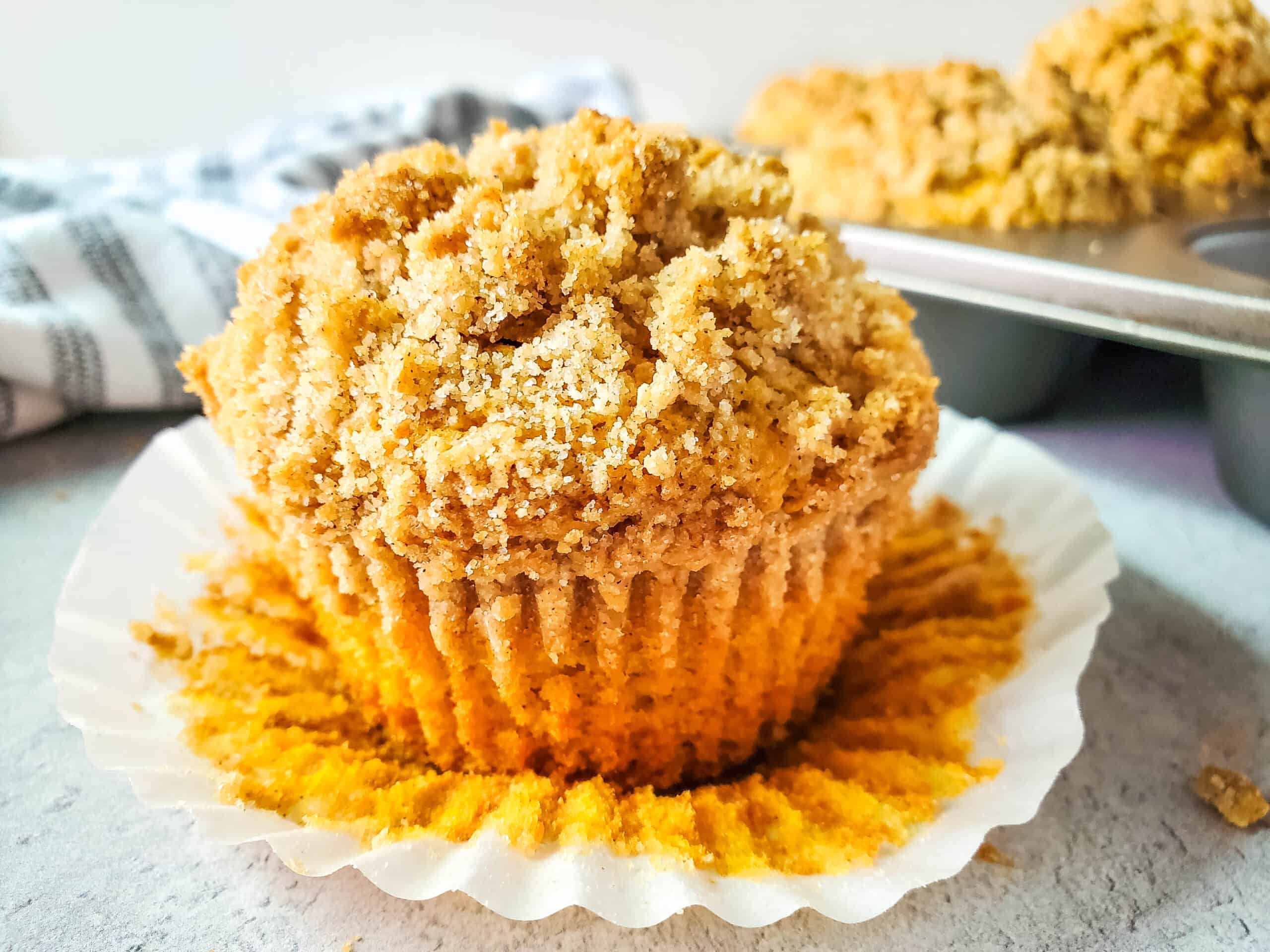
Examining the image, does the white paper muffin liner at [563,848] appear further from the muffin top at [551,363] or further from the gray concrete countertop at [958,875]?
the muffin top at [551,363]

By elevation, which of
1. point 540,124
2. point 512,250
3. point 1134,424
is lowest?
point 1134,424

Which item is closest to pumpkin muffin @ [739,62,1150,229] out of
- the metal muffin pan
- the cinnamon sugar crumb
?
the metal muffin pan

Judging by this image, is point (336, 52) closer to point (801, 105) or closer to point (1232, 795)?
point (801, 105)

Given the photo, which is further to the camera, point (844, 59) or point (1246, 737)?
point (844, 59)

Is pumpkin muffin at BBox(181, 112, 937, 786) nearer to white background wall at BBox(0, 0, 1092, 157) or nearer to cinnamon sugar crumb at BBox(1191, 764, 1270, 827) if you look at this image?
cinnamon sugar crumb at BBox(1191, 764, 1270, 827)

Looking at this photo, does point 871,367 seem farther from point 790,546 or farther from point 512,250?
point 512,250

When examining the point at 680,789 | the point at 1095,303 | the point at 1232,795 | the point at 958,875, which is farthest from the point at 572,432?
the point at 1095,303

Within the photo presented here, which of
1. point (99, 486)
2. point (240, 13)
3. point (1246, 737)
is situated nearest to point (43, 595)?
point (99, 486)
